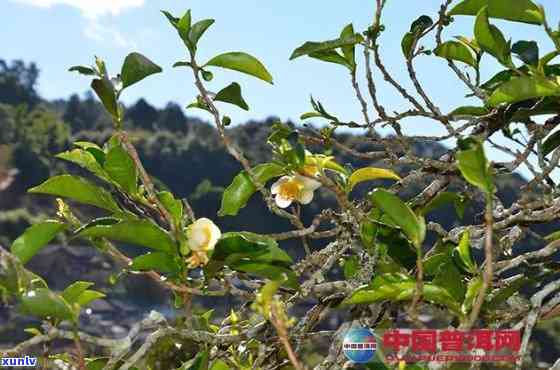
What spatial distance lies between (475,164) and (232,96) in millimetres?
359

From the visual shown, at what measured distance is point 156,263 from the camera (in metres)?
0.79

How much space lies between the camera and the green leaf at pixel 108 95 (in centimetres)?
73

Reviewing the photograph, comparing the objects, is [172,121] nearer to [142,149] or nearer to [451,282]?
[142,149]

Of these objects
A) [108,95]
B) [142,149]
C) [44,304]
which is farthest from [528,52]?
[142,149]

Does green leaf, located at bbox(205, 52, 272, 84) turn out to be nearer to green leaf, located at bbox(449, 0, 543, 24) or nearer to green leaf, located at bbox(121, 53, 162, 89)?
green leaf, located at bbox(121, 53, 162, 89)

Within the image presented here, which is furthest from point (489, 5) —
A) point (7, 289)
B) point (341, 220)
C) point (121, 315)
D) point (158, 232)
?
point (121, 315)

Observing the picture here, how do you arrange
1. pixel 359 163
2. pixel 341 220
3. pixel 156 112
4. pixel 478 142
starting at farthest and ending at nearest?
pixel 156 112 → pixel 359 163 → pixel 341 220 → pixel 478 142

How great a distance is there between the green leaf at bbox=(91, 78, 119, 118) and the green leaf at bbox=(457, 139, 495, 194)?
35 centimetres

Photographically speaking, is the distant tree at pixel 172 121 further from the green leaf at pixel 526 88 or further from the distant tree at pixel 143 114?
the green leaf at pixel 526 88

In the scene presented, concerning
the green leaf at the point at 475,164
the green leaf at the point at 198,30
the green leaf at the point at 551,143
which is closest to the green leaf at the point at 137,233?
the green leaf at the point at 198,30

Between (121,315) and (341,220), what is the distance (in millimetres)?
19561

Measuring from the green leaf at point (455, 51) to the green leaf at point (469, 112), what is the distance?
103mm

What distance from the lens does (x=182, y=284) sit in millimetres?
790

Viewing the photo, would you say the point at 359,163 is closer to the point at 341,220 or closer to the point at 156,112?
the point at 156,112
